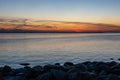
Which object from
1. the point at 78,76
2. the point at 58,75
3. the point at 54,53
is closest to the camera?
the point at 78,76

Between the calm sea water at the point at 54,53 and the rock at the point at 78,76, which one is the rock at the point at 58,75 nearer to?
the rock at the point at 78,76

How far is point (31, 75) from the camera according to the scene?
615 inches

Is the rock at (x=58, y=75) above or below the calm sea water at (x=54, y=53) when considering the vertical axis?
above

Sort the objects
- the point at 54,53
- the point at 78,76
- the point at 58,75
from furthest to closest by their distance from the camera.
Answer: the point at 54,53
the point at 58,75
the point at 78,76

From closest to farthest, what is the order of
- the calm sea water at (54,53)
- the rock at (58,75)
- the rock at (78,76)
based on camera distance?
the rock at (78,76), the rock at (58,75), the calm sea water at (54,53)

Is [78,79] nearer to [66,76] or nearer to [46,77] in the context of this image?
[66,76]

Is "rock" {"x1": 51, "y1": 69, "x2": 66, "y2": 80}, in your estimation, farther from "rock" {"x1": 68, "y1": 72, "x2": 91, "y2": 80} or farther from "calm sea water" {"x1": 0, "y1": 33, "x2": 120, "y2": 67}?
"calm sea water" {"x1": 0, "y1": 33, "x2": 120, "y2": 67}

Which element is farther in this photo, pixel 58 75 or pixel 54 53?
pixel 54 53

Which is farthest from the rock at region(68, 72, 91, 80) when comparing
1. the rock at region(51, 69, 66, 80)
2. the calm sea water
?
the calm sea water

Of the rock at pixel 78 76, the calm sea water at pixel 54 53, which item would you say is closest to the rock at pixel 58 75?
the rock at pixel 78 76

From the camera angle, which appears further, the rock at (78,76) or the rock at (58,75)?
the rock at (58,75)

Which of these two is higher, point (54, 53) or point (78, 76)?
point (78, 76)

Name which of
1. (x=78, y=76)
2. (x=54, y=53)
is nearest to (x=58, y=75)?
(x=78, y=76)

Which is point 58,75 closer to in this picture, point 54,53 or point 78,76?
point 78,76
